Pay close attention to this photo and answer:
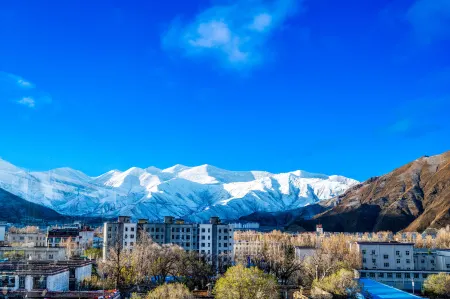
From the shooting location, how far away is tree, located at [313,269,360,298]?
146ft

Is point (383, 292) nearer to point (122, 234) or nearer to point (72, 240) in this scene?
point (122, 234)

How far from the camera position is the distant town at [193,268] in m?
40.4

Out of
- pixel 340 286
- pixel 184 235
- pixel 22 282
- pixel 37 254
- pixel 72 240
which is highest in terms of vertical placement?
pixel 184 235

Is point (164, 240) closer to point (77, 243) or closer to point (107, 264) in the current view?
point (107, 264)

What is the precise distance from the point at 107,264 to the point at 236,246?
75.6 metres

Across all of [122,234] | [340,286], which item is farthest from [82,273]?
[122,234]

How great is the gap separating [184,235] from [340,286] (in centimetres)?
4097

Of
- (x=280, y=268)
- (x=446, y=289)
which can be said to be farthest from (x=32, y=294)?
(x=446, y=289)

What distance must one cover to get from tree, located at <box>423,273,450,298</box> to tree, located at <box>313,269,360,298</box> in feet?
43.7

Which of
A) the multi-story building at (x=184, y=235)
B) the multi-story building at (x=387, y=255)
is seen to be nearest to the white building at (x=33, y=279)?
the multi-story building at (x=184, y=235)

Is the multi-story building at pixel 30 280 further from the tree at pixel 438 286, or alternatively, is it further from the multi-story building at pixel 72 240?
the multi-story building at pixel 72 240

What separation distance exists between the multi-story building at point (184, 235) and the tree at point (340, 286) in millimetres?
36732

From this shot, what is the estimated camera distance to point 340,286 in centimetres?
4453

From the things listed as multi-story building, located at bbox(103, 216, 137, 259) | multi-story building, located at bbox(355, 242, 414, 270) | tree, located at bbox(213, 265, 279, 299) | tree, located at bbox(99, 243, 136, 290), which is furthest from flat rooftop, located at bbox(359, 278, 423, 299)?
multi-story building, located at bbox(103, 216, 137, 259)
